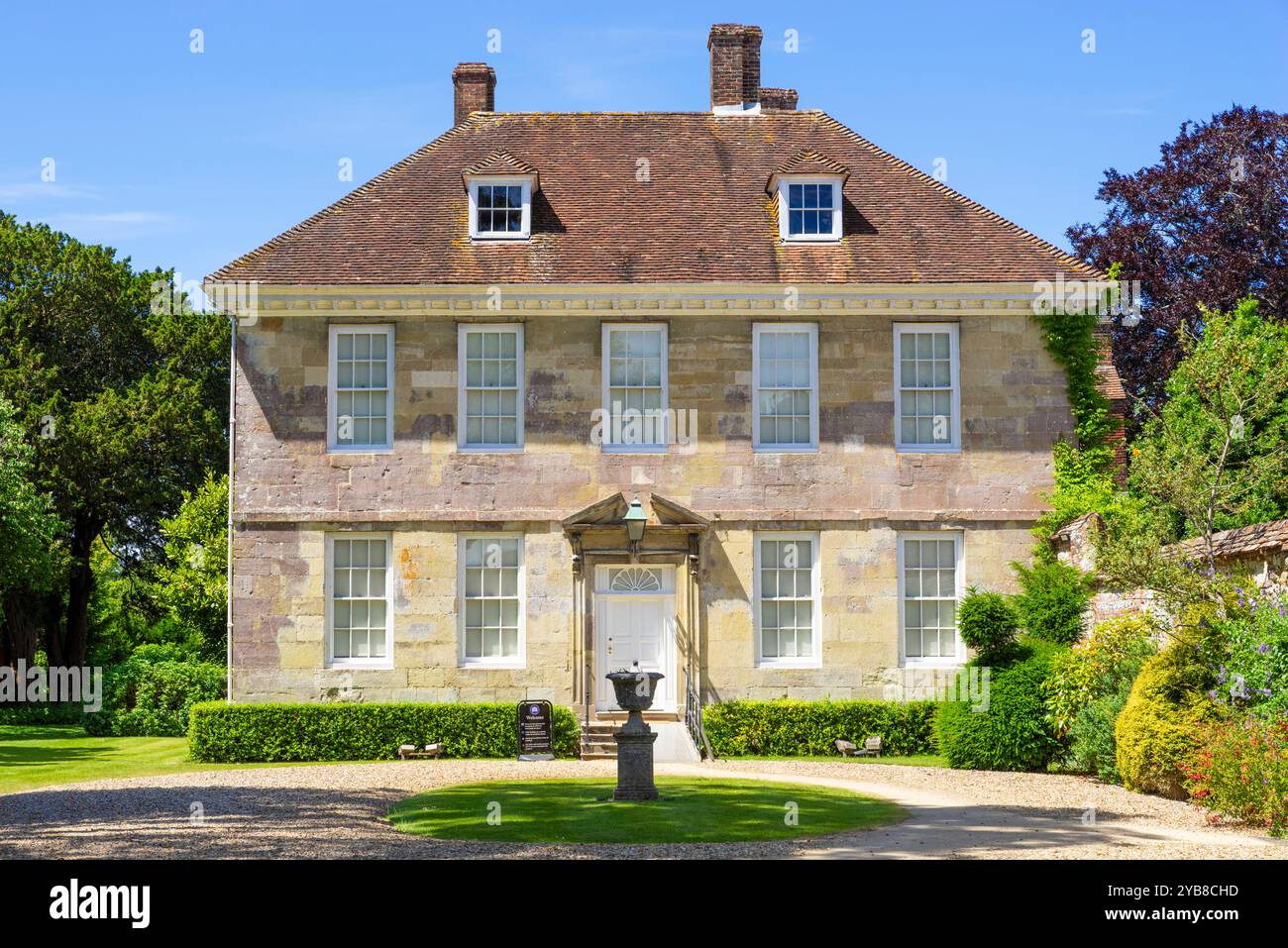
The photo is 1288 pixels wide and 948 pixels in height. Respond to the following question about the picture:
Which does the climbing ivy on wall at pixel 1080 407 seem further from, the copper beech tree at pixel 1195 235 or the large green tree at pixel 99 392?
the large green tree at pixel 99 392

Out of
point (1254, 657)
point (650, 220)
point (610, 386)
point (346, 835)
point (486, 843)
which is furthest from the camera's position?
point (650, 220)

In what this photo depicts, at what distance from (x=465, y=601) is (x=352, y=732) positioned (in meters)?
2.91

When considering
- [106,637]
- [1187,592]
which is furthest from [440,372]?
[106,637]

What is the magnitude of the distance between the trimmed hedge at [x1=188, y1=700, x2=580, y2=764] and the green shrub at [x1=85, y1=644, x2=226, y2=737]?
6865 mm

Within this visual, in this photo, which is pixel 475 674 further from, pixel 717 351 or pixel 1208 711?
pixel 1208 711

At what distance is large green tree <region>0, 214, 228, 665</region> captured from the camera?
40.2 m

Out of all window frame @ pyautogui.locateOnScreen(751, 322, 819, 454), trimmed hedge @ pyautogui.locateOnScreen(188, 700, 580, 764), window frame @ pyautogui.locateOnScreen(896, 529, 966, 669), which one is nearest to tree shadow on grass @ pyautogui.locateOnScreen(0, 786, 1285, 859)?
trimmed hedge @ pyautogui.locateOnScreen(188, 700, 580, 764)

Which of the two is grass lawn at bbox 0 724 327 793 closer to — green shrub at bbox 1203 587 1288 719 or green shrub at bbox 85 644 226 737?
green shrub at bbox 85 644 226 737

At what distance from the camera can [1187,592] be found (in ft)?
60.0

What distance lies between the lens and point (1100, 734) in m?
20.0

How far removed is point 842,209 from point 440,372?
26.0ft

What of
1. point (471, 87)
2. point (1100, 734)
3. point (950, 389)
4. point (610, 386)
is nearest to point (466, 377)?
point (610, 386)

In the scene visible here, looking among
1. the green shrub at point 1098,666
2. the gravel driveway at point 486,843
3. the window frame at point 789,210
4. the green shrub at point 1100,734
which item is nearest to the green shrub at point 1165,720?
the gravel driveway at point 486,843

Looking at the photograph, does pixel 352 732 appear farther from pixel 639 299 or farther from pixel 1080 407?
pixel 1080 407
